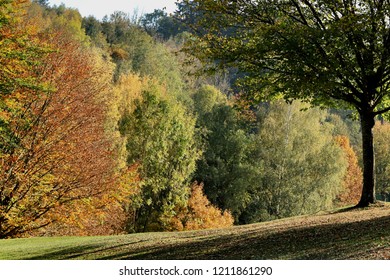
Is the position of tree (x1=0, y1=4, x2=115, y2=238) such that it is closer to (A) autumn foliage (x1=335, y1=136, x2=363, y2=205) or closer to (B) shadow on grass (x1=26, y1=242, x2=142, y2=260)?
(B) shadow on grass (x1=26, y1=242, x2=142, y2=260)

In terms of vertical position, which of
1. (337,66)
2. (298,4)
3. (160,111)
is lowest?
(160,111)

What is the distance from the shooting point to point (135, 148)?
36.2 meters

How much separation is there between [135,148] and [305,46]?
21.3 meters

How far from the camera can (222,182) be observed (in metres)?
42.8

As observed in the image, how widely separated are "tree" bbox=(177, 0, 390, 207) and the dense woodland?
0.91m

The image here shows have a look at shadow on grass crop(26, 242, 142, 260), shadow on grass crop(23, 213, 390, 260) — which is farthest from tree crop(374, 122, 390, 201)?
shadow on grass crop(26, 242, 142, 260)

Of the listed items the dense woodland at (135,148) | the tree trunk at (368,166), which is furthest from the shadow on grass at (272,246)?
the dense woodland at (135,148)

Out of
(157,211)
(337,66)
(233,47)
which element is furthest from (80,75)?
(157,211)

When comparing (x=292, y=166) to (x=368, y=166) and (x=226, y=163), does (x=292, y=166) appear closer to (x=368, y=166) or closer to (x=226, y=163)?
(x=226, y=163)

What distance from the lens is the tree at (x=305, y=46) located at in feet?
54.6

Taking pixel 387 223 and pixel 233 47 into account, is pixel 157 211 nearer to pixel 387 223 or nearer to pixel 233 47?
pixel 233 47

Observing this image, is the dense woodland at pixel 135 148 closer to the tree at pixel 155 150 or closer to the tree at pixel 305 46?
the tree at pixel 155 150

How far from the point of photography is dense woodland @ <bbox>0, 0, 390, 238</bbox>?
21672 mm

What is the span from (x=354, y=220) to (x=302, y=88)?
497 cm
